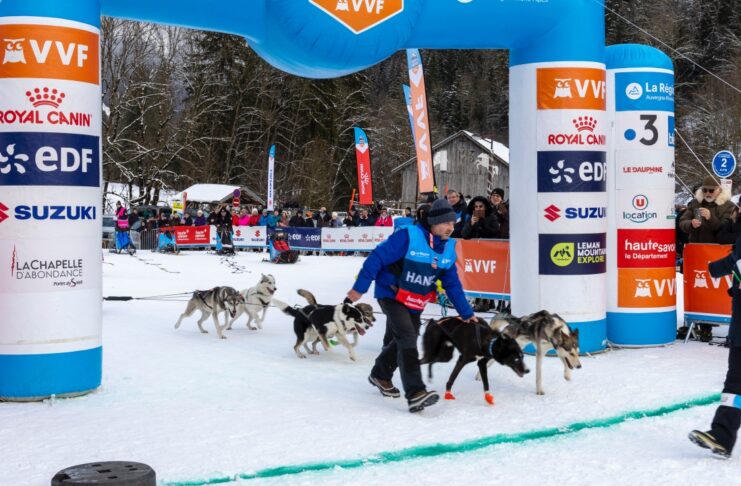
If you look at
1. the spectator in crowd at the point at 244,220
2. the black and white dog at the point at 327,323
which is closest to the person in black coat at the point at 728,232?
the black and white dog at the point at 327,323

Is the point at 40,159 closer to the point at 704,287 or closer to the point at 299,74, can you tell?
the point at 299,74

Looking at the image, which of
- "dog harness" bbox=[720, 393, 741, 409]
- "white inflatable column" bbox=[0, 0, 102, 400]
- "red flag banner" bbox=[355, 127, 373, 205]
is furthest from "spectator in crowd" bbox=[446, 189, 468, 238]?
"red flag banner" bbox=[355, 127, 373, 205]

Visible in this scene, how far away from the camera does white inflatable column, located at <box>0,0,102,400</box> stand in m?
6.25

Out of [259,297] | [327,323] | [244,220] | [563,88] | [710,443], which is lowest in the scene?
[710,443]

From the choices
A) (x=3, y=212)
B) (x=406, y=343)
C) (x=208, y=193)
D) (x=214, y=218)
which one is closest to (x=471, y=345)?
(x=406, y=343)

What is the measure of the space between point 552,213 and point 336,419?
3.72 metres

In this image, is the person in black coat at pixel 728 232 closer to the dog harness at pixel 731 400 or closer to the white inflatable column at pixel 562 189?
the white inflatable column at pixel 562 189

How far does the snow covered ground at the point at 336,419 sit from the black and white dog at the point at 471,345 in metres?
0.32

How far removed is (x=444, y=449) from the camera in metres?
5.14

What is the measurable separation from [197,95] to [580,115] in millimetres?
37557

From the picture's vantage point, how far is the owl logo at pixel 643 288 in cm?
906

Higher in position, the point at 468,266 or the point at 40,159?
the point at 40,159

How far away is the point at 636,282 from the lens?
357 inches

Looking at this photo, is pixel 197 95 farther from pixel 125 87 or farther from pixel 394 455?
pixel 394 455
